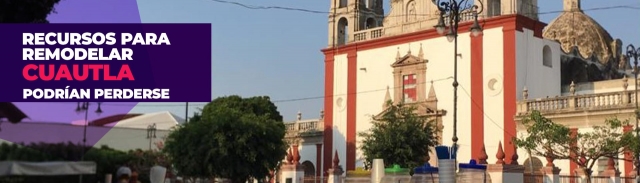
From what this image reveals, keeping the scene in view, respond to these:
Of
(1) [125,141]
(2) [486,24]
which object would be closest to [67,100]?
(1) [125,141]

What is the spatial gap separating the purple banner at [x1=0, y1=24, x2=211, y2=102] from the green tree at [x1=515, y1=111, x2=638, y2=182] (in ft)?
47.0

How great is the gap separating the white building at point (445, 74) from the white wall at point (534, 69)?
4cm

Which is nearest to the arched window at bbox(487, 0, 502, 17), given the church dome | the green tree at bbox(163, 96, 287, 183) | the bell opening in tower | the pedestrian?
the bell opening in tower

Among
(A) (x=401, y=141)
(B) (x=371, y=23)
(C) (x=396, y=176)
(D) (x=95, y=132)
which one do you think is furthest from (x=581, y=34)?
(D) (x=95, y=132)

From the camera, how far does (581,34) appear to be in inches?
1583

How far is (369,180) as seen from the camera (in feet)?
75.2

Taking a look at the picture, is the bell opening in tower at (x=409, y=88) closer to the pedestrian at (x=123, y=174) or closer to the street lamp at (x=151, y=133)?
the street lamp at (x=151, y=133)

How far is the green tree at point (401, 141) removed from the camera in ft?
90.1

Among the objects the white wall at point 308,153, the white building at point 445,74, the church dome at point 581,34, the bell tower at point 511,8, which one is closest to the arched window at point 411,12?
the white building at point 445,74

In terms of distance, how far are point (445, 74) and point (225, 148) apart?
962cm

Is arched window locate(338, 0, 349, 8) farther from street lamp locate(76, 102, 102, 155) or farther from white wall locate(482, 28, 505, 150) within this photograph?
street lamp locate(76, 102, 102, 155)

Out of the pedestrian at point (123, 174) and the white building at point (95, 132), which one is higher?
the white building at point (95, 132)

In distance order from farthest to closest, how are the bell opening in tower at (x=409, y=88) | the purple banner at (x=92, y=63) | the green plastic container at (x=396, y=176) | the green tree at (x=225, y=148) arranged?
1. the bell opening in tower at (x=409, y=88)
2. the green tree at (x=225, y=148)
3. the green plastic container at (x=396, y=176)
4. the purple banner at (x=92, y=63)

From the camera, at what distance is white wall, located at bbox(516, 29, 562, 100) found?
94.5 feet
